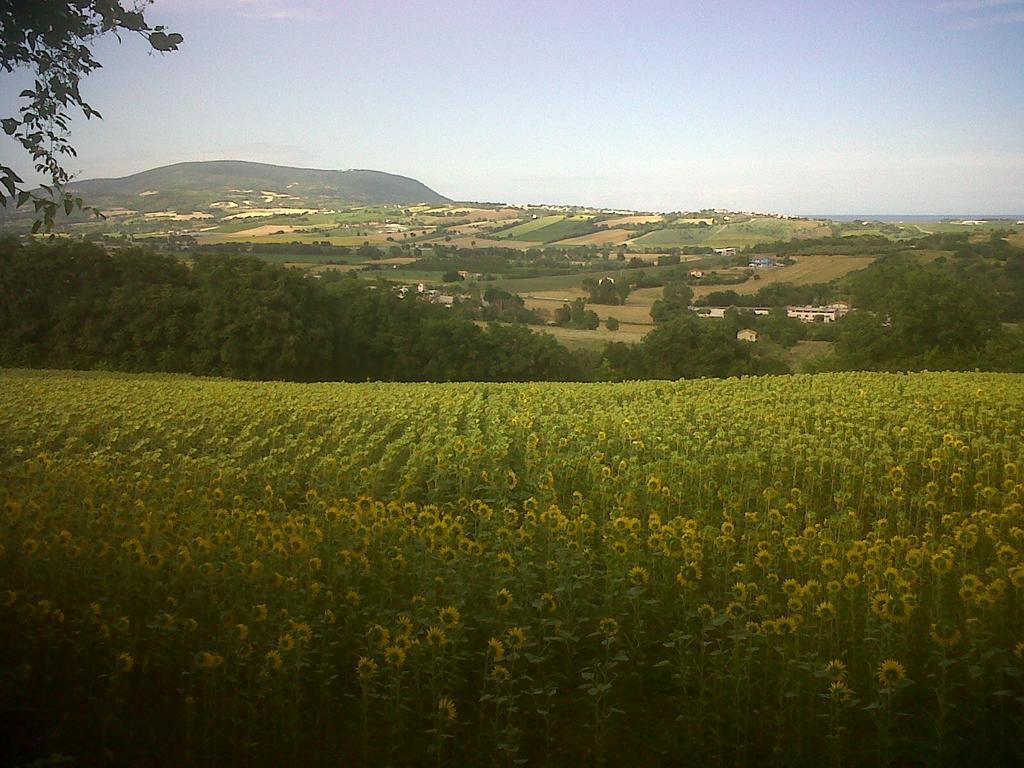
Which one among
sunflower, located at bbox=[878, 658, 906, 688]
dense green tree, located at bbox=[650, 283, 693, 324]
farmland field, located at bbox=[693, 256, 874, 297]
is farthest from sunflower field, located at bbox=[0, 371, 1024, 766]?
farmland field, located at bbox=[693, 256, 874, 297]

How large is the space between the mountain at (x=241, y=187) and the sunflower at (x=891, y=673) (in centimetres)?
505

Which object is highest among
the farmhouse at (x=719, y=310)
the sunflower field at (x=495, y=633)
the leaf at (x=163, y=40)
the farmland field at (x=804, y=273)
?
the leaf at (x=163, y=40)

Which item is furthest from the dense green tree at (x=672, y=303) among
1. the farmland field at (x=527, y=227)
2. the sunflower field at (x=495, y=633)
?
the sunflower field at (x=495, y=633)

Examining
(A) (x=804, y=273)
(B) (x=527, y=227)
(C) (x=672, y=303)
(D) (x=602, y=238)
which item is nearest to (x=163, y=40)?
(C) (x=672, y=303)

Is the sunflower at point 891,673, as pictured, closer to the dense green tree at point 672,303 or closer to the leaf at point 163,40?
the leaf at point 163,40

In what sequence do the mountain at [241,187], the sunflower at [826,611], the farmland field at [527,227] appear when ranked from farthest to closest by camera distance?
the farmland field at [527,227], the mountain at [241,187], the sunflower at [826,611]

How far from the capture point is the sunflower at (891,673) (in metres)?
3.70

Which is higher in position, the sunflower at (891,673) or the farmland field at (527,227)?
the farmland field at (527,227)

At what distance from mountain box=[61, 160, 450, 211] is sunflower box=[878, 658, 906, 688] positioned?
16.6 feet

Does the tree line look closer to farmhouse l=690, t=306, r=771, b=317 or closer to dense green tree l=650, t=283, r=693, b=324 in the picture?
farmhouse l=690, t=306, r=771, b=317

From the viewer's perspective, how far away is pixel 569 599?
4816 millimetres

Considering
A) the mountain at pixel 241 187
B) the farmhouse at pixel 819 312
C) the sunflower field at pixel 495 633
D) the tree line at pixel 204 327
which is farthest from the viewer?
the farmhouse at pixel 819 312

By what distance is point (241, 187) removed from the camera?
44906 millimetres

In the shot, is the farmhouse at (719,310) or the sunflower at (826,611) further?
the farmhouse at (719,310)
